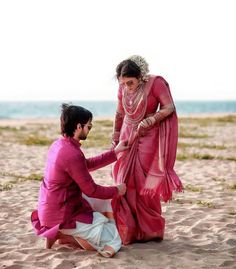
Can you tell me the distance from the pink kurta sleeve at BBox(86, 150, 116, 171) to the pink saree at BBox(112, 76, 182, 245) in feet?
0.57

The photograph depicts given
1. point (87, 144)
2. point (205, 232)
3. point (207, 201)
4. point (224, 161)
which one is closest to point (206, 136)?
point (87, 144)

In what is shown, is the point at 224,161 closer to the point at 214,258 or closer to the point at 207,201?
the point at 207,201

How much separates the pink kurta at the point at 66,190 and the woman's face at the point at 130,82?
0.76 metres

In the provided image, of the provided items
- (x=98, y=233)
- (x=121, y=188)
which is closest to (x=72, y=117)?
(x=121, y=188)

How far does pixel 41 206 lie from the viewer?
4617mm

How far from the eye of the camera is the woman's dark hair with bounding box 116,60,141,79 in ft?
15.3

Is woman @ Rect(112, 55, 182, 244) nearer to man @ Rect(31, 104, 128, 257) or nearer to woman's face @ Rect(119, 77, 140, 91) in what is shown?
woman's face @ Rect(119, 77, 140, 91)

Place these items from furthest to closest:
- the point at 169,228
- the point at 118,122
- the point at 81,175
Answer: the point at 169,228 < the point at 118,122 < the point at 81,175

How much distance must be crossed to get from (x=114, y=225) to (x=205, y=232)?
48.1 inches

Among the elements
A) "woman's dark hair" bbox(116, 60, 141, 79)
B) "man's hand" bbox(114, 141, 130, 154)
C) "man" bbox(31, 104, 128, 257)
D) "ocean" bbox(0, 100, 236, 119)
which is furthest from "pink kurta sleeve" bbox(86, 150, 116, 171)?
"ocean" bbox(0, 100, 236, 119)

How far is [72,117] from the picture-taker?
14.6 feet

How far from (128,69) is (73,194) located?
1.27 metres

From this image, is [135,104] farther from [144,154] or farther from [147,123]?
[144,154]

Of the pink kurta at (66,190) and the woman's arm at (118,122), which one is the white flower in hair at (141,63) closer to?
the woman's arm at (118,122)
